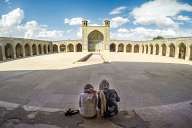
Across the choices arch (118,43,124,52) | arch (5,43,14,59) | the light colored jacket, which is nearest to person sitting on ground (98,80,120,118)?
the light colored jacket

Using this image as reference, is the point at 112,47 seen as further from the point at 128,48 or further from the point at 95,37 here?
the point at 95,37

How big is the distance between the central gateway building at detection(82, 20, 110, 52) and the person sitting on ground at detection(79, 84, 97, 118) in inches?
1530

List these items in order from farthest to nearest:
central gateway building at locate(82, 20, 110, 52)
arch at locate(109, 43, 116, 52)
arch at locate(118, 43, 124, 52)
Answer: arch at locate(109, 43, 116, 52)
arch at locate(118, 43, 124, 52)
central gateway building at locate(82, 20, 110, 52)

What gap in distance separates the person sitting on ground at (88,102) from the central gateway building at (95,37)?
38.9 metres

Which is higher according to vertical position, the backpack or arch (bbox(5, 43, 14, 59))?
arch (bbox(5, 43, 14, 59))

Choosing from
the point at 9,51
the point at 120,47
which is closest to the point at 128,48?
the point at 120,47

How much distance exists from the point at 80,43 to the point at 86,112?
40.5 meters

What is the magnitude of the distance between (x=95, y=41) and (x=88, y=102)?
134 ft

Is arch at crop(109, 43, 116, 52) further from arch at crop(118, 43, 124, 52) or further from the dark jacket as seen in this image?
the dark jacket

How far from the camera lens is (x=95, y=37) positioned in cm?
4406

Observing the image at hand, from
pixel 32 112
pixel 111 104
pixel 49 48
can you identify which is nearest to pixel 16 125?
pixel 32 112

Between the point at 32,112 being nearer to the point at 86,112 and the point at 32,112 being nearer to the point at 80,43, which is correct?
the point at 86,112

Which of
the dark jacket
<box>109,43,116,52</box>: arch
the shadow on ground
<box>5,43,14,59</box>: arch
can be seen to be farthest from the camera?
<box>109,43,116,52</box>: arch

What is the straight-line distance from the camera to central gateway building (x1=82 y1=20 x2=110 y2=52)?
4197 centimetres
